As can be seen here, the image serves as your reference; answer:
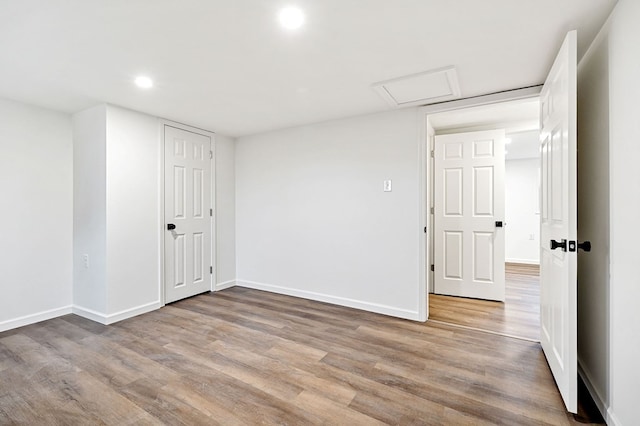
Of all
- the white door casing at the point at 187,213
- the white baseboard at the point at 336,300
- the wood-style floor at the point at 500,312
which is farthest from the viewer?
the white door casing at the point at 187,213

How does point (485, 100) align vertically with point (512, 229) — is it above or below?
above

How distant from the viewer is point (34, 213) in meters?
3.04

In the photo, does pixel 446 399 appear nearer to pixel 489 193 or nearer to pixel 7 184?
pixel 489 193

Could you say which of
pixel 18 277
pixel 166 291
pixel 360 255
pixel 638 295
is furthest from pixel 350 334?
pixel 18 277

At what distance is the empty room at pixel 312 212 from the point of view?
5.31 ft

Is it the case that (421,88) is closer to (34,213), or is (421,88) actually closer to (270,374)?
(270,374)

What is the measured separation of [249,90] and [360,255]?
2.04 metres

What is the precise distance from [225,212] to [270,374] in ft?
8.85

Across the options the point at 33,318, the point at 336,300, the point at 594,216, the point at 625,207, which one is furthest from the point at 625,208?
the point at 33,318

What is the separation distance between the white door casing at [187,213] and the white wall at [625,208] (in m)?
3.83

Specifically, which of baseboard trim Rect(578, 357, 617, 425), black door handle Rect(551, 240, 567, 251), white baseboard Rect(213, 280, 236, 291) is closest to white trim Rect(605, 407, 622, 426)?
baseboard trim Rect(578, 357, 617, 425)

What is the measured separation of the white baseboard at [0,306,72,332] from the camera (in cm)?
286

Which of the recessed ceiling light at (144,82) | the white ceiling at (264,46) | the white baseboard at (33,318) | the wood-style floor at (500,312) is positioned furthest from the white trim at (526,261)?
the white baseboard at (33,318)

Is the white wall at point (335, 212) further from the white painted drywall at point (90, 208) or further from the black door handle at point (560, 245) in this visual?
the white painted drywall at point (90, 208)
